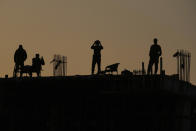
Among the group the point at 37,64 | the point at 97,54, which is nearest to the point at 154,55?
the point at 97,54

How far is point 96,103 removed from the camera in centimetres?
4078

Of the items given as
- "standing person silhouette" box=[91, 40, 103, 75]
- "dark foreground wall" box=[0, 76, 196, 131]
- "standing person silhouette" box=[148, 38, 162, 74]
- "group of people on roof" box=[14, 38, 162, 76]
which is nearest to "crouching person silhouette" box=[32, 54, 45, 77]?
"group of people on roof" box=[14, 38, 162, 76]

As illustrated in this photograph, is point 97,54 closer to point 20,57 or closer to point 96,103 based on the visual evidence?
point 96,103

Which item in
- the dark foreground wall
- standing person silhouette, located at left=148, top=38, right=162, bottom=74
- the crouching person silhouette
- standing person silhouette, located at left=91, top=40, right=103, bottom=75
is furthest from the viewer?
the crouching person silhouette

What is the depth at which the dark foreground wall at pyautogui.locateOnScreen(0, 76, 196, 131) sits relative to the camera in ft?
126

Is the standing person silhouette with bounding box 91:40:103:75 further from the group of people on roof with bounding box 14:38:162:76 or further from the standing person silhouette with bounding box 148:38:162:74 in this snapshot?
the standing person silhouette with bounding box 148:38:162:74

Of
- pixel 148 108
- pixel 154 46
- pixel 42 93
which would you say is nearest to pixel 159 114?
pixel 148 108

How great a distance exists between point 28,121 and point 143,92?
26.4 feet

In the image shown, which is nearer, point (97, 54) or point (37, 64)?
point (97, 54)

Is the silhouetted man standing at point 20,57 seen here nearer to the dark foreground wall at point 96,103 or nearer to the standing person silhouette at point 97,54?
the dark foreground wall at point 96,103

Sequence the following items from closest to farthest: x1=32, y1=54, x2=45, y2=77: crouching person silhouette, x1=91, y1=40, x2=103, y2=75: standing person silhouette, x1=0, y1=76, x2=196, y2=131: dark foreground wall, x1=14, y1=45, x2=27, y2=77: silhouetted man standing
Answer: x1=0, y1=76, x2=196, y2=131: dark foreground wall < x1=91, y1=40, x2=103, y2=75: standing person silhouette < x1=14, y1=45, x2=27, y2=77: silhouetted man standing < x1=32, y1=54, x2=45, y2=77: crouching person silhouette

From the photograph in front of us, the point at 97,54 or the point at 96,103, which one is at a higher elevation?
the point at 97,54

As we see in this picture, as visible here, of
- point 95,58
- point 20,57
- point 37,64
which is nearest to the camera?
point 95,58

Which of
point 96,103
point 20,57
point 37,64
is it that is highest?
point 20,57
